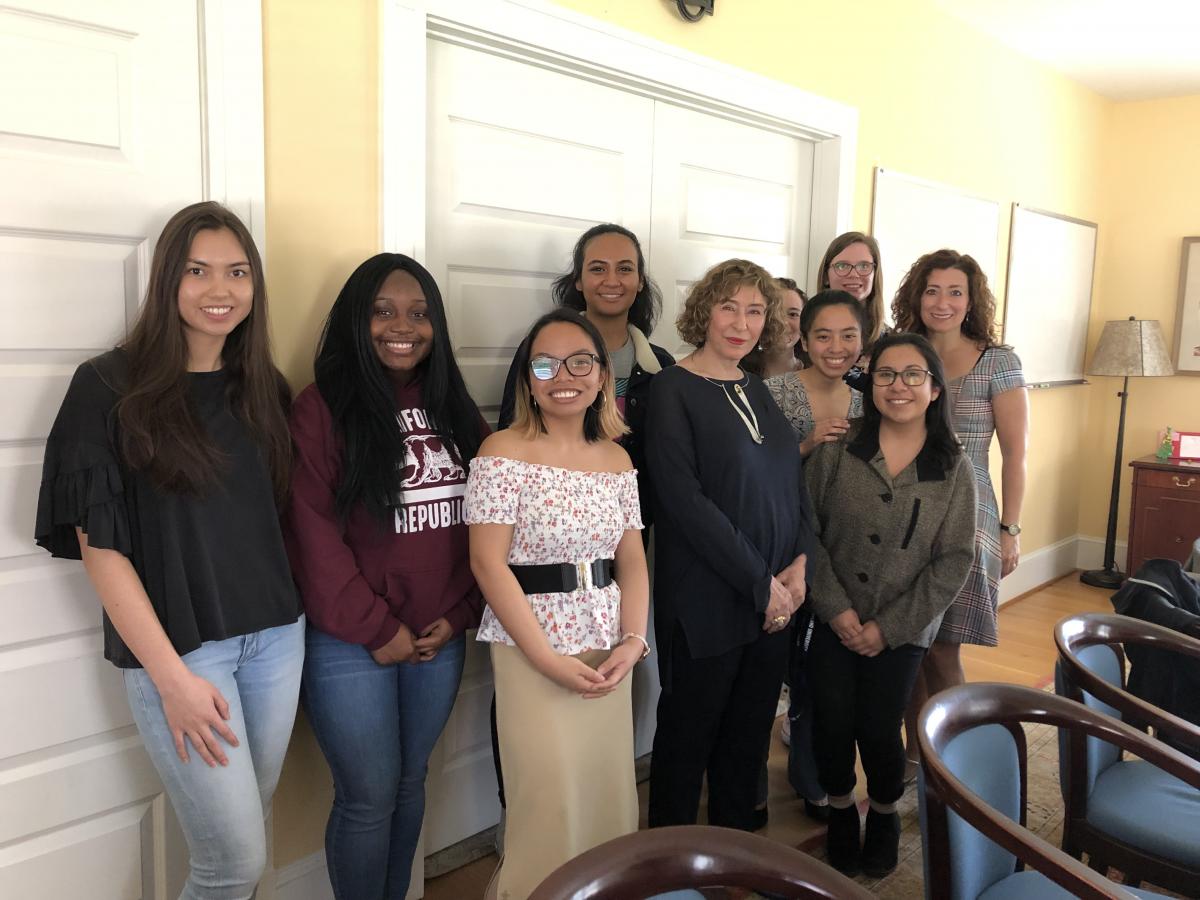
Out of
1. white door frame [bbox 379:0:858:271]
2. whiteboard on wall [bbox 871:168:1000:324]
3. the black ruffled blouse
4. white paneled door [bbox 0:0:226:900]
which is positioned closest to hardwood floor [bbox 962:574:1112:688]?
whiteboard on wall [bbox 871:168:1000:324]

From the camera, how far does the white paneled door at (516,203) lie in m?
2.18

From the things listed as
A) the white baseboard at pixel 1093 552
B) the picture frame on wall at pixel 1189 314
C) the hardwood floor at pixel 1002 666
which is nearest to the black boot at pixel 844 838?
the hardwood floor at pixel 1002 666

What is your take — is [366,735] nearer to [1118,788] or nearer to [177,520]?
[177,520]

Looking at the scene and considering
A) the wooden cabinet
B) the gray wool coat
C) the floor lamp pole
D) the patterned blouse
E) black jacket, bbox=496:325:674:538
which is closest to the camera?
the gray wool coat

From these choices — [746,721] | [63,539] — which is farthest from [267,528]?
[746,721]

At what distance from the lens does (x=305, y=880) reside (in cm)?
196

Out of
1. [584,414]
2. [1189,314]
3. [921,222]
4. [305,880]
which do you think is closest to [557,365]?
[584,414]

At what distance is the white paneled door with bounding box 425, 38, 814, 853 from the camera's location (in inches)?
85.9

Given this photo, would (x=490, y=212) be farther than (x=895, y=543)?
Yes

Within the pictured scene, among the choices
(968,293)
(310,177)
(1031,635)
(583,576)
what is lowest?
(1031,635)

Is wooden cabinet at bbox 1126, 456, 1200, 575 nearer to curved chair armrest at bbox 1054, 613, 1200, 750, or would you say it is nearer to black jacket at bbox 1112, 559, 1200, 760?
black jacket at bbox 1112, 559, 1200, 760

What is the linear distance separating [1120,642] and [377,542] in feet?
5.21

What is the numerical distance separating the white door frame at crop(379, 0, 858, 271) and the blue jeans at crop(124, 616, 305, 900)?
3.09ft

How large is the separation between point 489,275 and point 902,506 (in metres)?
1.20
